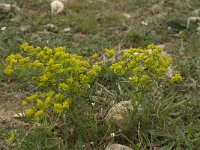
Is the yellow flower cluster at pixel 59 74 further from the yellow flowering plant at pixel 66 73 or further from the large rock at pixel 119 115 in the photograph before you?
the large rock at pixel 119 115

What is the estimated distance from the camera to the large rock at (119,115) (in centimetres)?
264

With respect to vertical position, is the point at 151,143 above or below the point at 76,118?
below

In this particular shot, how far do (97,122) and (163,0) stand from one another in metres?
3.20

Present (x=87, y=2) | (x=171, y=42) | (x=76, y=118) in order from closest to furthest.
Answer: (x=76, y=118), (x=171, y=42), (x=87, y=2)

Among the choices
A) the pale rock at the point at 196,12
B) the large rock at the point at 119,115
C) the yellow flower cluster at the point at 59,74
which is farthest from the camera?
the pale rock at the point at 196,12

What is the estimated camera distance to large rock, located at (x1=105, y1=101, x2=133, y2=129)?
8.66 feet

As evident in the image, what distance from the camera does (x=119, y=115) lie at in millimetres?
2668

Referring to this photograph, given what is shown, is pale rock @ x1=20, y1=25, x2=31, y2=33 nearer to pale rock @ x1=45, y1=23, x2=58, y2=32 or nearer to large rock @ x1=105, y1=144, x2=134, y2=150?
pale rock @ x1=45, y1=23, x2=58, y2=32

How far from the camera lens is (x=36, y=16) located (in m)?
4.84

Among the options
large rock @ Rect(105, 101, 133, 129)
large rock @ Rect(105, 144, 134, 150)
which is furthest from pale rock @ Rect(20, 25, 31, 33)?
large rock @ Rect(105, 144, 134, 150)

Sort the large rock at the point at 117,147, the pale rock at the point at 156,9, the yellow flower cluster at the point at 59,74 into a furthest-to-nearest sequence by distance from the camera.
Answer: the pale rock at the point at 156,9
the large rock at the point at 117,147
the yellow flower cluster at the point at 59,74

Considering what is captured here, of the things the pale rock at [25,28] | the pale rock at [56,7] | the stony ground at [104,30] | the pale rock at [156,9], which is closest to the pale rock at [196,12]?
the stony ground at [104,30]

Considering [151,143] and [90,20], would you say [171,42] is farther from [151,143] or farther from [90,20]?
[151,143]

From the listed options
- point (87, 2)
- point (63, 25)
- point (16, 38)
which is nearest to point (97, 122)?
point (16, 38)
